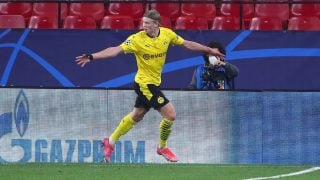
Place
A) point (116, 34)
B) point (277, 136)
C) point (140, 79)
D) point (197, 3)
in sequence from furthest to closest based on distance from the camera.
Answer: point (197, 3) → point (116, 34) → point (277, 136) → point (140, 79)

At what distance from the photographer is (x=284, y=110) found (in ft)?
44.4

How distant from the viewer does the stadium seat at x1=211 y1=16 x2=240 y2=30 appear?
682 inches

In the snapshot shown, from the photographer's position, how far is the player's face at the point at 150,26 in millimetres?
12398

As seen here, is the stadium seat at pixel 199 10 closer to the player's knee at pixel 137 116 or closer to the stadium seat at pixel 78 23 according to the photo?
the stadium seat at pixel 78 23

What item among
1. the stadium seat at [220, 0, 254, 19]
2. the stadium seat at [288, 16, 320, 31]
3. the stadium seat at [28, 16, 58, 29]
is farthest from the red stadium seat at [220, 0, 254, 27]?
the stadium seat at [28, 16, 58, 29]

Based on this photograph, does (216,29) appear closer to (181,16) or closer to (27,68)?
(181,16)

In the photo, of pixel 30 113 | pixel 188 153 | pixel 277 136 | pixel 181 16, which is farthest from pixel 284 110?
pixel 181 16

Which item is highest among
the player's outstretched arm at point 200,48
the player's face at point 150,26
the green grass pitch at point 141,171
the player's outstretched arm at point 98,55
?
the player's face at point 150,26

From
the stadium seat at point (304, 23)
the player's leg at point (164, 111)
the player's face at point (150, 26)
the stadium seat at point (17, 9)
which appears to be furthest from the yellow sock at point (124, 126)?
the stadium seat at point (17, 9)

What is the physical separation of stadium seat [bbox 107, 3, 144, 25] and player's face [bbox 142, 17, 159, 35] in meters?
5.39

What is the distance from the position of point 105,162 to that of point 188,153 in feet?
3.85

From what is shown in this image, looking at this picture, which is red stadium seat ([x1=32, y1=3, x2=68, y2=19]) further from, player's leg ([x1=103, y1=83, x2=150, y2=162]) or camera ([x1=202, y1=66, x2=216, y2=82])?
player's leg ([x1=103, y1=83, x2=150, y2=162])

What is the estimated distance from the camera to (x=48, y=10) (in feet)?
59.1

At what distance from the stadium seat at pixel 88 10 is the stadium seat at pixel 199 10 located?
1538mm
